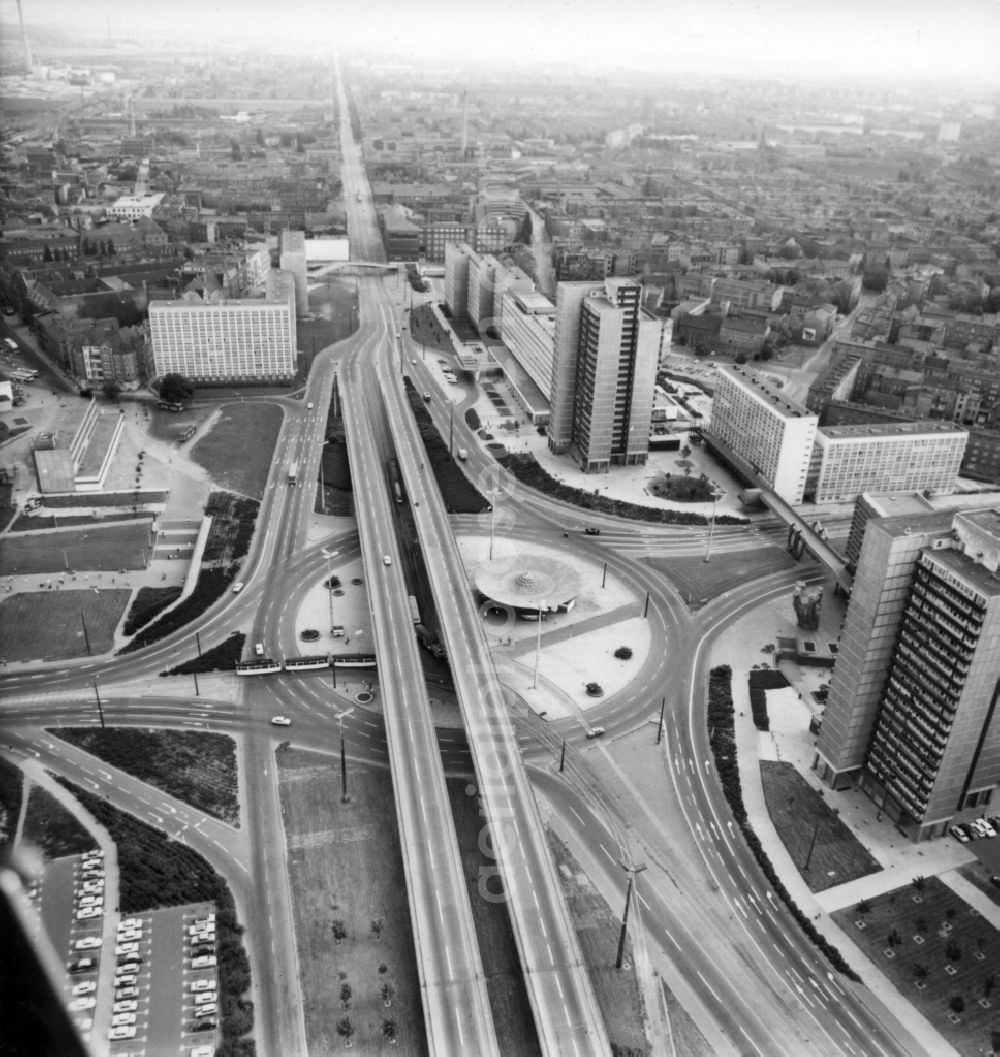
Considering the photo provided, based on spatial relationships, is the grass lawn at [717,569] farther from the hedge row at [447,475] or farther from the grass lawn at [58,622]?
the grass lawn at [58,622]

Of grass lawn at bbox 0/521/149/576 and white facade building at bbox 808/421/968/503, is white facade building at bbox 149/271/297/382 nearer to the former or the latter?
grass lawn at bbox 0/521/149/576

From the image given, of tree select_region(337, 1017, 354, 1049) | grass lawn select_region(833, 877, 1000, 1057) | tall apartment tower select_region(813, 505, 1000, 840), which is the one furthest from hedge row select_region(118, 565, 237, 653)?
grass lawn select_region(833, 877, 1000, 1057)

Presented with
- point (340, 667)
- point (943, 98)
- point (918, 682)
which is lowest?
point (340, 667)

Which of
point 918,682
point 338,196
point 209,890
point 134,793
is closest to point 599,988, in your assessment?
point 209,890

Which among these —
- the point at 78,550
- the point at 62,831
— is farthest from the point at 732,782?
the point at 78,550

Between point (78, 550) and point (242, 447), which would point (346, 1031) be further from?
point (242, 447)

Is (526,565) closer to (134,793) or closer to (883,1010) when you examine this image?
(134,793)
